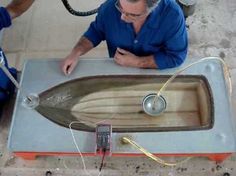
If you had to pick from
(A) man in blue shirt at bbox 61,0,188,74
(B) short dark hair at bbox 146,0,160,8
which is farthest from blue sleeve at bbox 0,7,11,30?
(B) short dark hair at bbox 146,0,160,8

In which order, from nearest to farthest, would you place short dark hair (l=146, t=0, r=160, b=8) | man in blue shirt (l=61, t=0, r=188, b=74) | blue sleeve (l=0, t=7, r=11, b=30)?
short dark hair (l=146, t=0, r=160, b=8)
man in blue shirt (l=61, t=0, r=188, b=74)
blue sleeve (l=0, t=7, r=11, b=30)

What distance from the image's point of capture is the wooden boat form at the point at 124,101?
5.52ft

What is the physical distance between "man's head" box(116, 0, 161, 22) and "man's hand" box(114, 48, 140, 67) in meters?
0.29

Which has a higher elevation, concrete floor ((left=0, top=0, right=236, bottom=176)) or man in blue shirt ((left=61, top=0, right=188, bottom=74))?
concrete floor ((left=0, top=0, right=236, bottom=176))

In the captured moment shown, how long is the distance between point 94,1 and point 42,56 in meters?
0.57

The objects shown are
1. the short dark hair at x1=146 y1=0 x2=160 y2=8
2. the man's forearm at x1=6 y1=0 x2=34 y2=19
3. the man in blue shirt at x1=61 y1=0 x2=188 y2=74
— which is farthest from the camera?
the man's forearm at x1=6 y1=0 x2=34 y2=19

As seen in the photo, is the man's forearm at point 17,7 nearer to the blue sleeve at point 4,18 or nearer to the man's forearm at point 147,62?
the blue sleeve at point 4,18

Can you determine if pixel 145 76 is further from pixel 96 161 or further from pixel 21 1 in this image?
pixel 21 1

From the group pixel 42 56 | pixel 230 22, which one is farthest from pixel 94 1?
pixel 230 22

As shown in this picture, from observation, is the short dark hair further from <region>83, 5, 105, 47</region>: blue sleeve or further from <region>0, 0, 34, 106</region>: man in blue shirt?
<region>0, 0, 34, 106</region>: man in blue shirt

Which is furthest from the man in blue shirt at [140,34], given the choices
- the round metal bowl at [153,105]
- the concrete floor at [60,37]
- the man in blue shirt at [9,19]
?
the concrete floor at [60,37]

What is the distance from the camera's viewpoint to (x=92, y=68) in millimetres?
1705

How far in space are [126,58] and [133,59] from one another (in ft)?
0.11

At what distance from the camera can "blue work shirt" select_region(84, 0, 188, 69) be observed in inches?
56.8
